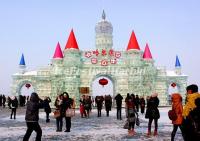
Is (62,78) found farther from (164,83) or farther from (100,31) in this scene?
(100,31)

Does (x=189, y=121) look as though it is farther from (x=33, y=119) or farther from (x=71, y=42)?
(x=71, y=42)

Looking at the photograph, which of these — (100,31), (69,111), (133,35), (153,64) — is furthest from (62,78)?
(69,111)

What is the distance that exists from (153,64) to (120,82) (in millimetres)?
8252

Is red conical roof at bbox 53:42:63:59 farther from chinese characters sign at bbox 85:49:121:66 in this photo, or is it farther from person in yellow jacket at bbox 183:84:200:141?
person in yellow jacket at bbox 183:84:200:141

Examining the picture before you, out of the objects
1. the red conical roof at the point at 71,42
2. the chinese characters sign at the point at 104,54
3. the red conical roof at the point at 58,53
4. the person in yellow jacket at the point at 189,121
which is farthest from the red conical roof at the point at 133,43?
the person in yellow jacket at the point at 189,121

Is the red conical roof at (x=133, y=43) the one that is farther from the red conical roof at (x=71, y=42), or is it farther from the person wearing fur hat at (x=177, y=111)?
the person wearing fur hat at (x=177, y=111)

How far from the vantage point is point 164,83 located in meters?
51.2

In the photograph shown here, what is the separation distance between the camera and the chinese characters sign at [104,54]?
143 feet

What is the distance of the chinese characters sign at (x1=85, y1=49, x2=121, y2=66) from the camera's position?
43.7 metres

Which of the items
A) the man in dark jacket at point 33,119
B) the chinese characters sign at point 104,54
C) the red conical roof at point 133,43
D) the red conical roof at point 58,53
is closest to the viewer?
the man in dark jacket at point 33,119

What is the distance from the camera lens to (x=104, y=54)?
43.8 meters

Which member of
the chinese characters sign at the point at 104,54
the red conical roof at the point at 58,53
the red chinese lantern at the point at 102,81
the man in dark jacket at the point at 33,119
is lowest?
the man in dark jacket at the point at 33,119

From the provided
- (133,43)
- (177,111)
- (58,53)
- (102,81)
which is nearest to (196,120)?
(177,111)

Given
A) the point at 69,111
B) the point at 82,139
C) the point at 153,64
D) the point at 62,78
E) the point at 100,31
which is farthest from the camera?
the point at 100,31
